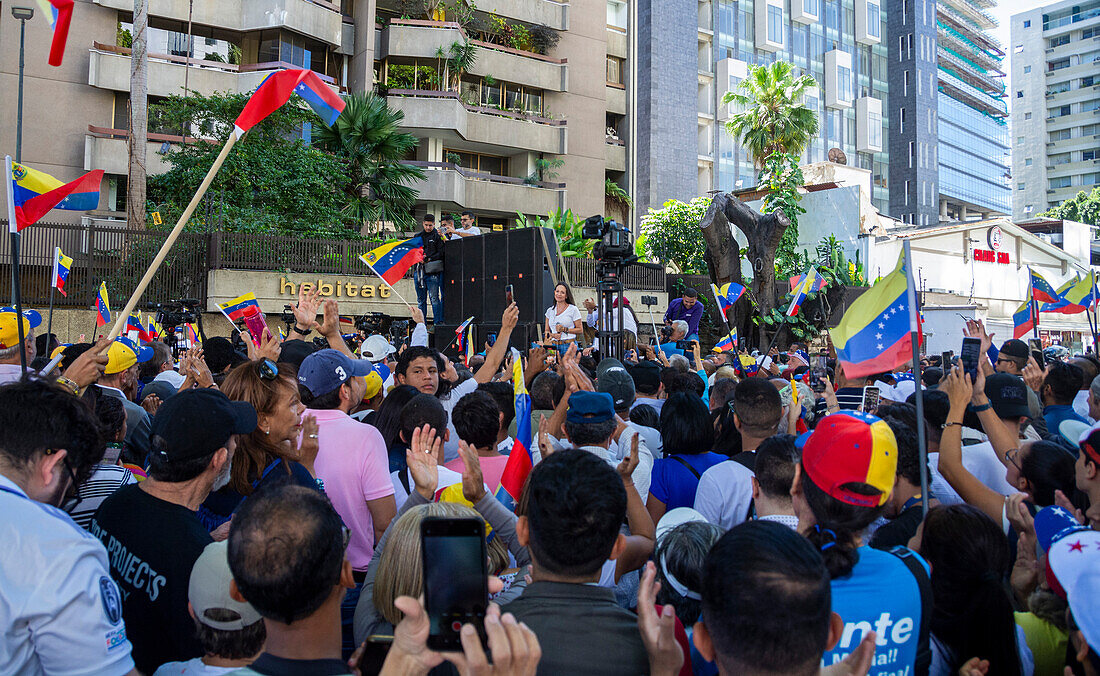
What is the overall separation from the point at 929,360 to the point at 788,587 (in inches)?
450

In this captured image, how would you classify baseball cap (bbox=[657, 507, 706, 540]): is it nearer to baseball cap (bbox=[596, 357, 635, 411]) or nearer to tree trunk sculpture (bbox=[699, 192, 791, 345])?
baseball cap (bbox=[596, 357, 635, 411])

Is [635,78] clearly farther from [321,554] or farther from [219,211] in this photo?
[321,554]

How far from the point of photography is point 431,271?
13.9m

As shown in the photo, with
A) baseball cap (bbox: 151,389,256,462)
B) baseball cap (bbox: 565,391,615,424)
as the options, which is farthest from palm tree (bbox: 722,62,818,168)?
baseball cap (bbox: 151,389,256,462)

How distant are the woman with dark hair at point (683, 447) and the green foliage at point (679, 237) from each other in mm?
26900

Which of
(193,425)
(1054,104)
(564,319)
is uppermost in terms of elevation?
(1054,104)

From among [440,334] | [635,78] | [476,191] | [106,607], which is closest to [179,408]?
[106,607]

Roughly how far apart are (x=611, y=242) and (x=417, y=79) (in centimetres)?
2580

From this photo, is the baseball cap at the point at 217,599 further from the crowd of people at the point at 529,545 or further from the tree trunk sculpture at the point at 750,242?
the tree trunk sculpture at the point at 750,242

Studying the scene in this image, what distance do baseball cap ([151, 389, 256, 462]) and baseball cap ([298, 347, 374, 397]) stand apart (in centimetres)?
103

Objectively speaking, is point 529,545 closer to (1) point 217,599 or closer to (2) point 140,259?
(1) point 217,599

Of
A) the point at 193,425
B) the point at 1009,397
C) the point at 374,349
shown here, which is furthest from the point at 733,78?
the point at 193,425

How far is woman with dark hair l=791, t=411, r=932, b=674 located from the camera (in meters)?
2.15

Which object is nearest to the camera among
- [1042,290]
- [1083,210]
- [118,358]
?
[118,358]
